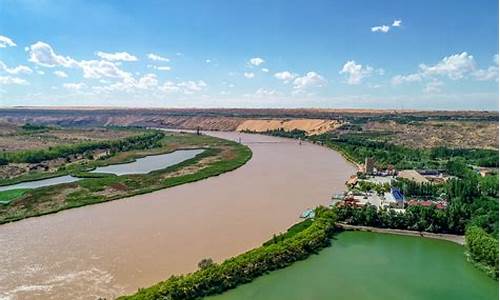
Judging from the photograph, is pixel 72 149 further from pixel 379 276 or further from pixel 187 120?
pixel 187 120

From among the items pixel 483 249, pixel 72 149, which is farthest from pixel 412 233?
pixel 72 149

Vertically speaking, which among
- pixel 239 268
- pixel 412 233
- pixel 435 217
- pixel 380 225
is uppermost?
pixel 435 217

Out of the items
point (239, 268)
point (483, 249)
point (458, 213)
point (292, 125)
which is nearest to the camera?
point (239, 268)

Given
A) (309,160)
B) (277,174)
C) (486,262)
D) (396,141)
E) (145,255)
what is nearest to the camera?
(486,262)

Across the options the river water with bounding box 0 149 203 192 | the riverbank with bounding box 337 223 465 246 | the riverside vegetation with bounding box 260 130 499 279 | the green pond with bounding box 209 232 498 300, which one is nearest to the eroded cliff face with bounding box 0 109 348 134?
the river water with bounding box 0 149 203 192

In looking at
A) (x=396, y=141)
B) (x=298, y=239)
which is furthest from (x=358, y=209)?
(x=396, y=141)

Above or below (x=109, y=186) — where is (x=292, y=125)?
above

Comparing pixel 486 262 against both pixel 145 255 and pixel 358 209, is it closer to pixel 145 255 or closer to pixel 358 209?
pixel 358 209
